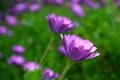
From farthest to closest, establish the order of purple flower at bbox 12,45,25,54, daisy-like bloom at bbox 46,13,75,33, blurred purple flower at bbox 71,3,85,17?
blurred purple flower at bbox 71,3,85,17
purple flower at bbox 12,45,25,54
daisy-like bloom at bbox 46,13,75,33

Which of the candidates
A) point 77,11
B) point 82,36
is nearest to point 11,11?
point 77,11

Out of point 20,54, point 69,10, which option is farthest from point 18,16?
point 20,54

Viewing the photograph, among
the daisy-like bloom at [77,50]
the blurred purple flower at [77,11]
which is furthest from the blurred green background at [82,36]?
the daisy-like bloom at [77,50]

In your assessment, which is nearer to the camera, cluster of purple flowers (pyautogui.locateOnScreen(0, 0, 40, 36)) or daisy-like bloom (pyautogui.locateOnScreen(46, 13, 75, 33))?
daisy-like bloom (pyautogui.locateOnScreen(46, 13, 75, 33))

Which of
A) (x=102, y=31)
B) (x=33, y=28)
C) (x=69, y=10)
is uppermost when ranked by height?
(x=102, y=31)

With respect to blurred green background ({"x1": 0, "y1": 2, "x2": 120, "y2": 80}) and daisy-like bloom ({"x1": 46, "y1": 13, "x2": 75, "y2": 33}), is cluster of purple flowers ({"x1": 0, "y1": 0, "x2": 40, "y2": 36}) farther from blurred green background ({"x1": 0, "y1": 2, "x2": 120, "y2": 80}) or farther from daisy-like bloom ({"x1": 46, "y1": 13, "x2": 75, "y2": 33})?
daisy-like bloom ({"x1": 46, "y1": 13, "x2": 75, "y2": 33})

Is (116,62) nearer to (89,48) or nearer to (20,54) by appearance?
(20,54)

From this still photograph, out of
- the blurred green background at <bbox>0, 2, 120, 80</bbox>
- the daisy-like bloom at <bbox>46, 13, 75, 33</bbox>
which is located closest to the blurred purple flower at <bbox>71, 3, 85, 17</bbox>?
the blurred green background at <bbox>0, 2, 120, 80</bbox>

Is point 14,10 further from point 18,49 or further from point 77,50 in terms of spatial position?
point 77,50
